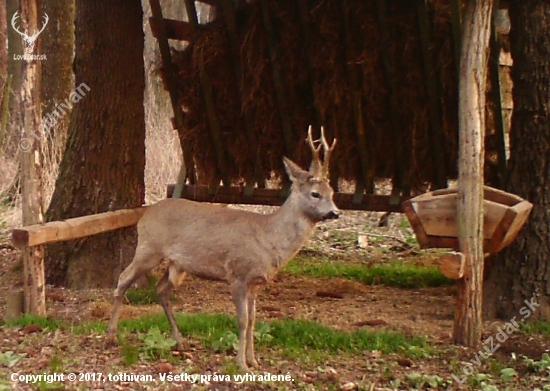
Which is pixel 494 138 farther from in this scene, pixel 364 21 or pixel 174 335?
pixel 174 335

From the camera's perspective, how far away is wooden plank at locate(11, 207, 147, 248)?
252 inches

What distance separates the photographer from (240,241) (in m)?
6.00

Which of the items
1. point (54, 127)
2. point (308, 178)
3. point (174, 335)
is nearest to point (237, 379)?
point (174, 335)

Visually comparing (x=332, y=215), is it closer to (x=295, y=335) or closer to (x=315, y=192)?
(x=315, y=192)

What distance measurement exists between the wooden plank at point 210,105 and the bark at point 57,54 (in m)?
4.41

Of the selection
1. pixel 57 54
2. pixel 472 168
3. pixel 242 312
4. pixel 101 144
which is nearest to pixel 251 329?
pixel 242 312

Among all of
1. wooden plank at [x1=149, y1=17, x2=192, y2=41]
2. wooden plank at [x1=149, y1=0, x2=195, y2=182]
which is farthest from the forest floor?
wooden plank at [x1=149, y1=17, x2=192, y2=41]

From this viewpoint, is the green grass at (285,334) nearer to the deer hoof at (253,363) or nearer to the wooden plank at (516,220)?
the deer hoof at (253,363)

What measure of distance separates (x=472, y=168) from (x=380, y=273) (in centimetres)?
371

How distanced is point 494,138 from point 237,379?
145 inches

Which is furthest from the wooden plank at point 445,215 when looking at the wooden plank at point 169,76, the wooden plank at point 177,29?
the wooden plank at point 177,29

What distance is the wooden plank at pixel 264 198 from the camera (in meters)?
8.38

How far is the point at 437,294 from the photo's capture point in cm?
869

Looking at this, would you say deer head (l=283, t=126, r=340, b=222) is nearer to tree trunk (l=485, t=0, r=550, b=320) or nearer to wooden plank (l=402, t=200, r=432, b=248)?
wooden plank (l=402, t=200, r=432, b=248)
